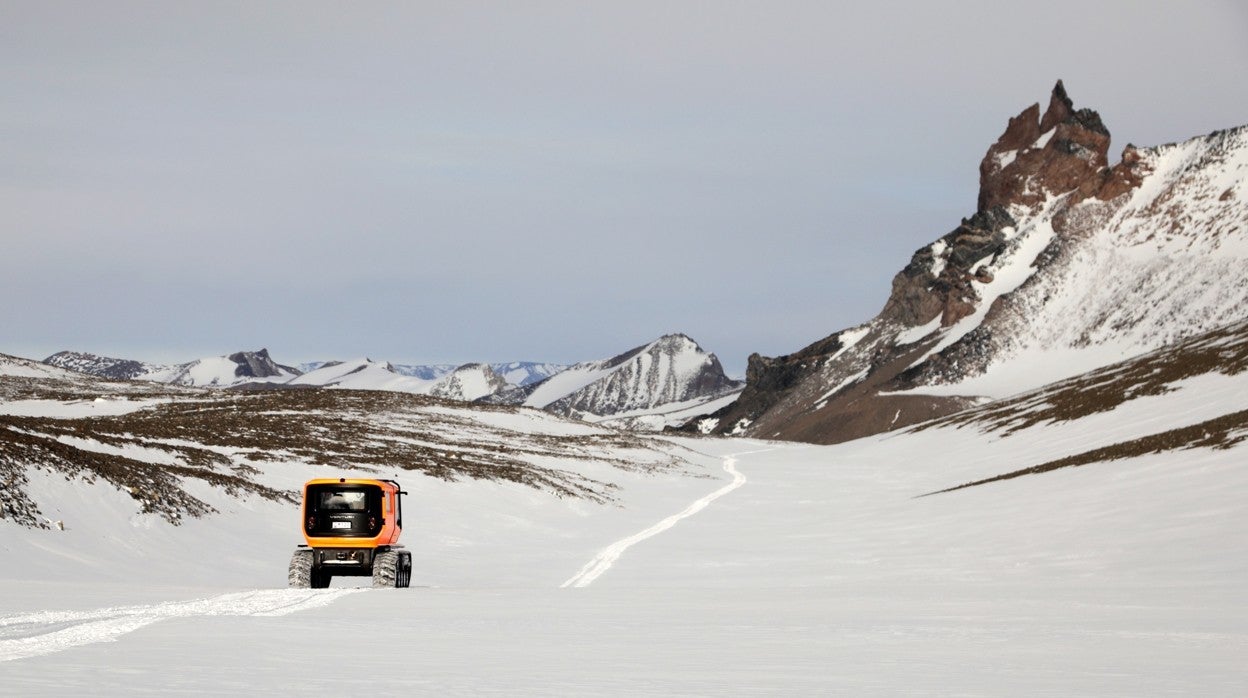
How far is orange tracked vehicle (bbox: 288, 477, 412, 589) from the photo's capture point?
25.8 meters

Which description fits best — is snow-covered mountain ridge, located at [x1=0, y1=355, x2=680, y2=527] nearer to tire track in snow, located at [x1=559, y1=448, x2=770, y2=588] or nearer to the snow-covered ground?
the snow-covered ground

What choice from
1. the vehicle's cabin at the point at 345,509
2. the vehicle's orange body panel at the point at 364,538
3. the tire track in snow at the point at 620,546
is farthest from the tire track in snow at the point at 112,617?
the tire track in snow at the point at 620,546

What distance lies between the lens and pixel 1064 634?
→ 1739 cm

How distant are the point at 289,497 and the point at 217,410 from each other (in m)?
63.2

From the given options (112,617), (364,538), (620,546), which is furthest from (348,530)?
(620,546)

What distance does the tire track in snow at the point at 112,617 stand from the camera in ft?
44.4

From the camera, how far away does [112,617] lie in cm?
1662

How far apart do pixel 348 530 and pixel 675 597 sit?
698 cm

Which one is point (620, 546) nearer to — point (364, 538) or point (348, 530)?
point (364, 538)

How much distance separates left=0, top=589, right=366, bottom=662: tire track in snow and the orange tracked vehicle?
2.56m

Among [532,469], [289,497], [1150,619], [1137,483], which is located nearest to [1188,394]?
[1137,483]

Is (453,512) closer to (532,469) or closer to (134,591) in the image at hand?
(532,469)

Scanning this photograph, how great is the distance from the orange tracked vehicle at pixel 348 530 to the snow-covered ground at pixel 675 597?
2066mm

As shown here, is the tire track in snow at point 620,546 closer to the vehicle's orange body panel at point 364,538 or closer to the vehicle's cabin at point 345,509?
the vehicle's orange body panel at point 364,538
